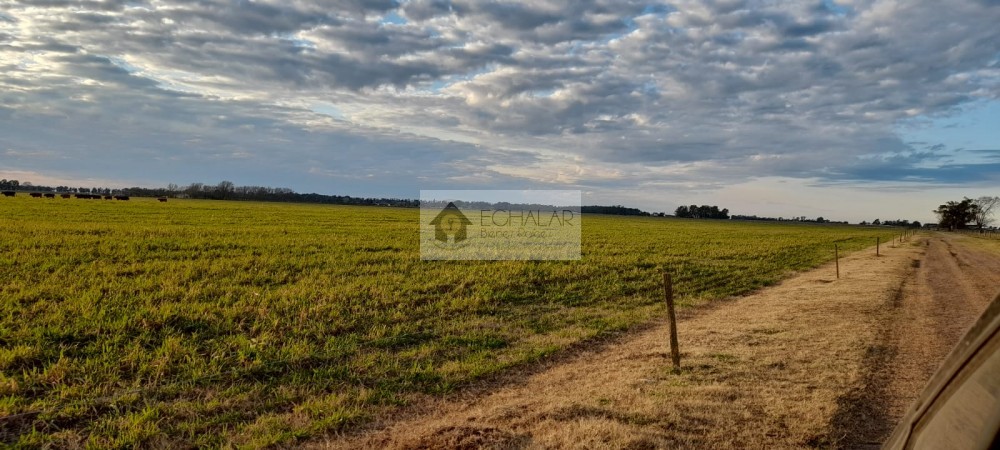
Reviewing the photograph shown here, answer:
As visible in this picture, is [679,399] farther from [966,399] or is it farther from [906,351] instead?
[966,399]

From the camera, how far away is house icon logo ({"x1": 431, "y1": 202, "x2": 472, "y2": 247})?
4042cm

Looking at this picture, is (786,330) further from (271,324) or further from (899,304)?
(271,324)

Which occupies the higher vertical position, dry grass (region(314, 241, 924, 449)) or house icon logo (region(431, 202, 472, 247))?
house icon logo (region(431, 202, 472, 247))

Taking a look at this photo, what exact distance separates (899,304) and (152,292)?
2042 centimetres

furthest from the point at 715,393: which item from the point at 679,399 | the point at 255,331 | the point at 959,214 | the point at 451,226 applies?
the point at 959,214

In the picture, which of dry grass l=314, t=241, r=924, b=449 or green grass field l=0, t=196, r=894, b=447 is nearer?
dry grass l=314, t=241, r=924, b=449

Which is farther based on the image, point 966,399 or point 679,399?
point 679,399

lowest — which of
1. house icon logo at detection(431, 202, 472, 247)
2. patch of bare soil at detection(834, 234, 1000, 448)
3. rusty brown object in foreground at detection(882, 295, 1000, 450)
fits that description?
patch of bare soil at detection(834, 234, 1000, 448)

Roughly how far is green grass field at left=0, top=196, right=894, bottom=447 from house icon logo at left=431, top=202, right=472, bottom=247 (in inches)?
694

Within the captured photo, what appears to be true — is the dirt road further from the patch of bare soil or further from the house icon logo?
the house icon logo

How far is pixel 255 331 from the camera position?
35.6 ft

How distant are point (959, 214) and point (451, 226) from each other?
157 m

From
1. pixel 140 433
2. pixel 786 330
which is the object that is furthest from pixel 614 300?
pixel 140 433

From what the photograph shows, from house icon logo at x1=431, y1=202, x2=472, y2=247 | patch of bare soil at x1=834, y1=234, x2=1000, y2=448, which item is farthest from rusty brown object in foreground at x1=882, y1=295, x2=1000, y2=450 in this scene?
house icon logo at x1=431, y1=202, x2=472, y2=247
